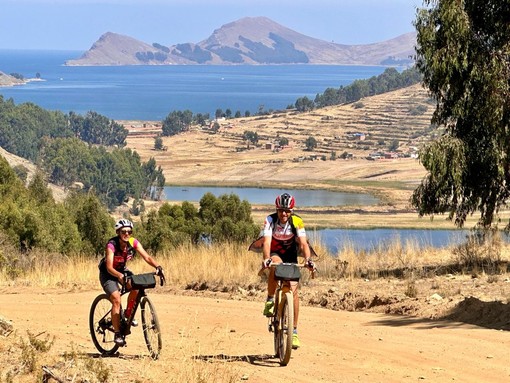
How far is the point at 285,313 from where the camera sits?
9.91 metres

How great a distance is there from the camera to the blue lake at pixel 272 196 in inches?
4443

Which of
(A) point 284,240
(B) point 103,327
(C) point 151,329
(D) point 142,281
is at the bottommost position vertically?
(B) point 103,327

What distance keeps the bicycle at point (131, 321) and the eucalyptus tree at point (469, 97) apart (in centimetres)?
990

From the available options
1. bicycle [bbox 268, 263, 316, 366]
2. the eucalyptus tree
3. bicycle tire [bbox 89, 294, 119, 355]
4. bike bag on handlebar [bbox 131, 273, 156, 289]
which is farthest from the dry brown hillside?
bike bag on handlebar [bbox 131, 273, 156, 289]

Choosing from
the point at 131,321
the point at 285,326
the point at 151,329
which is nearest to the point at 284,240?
the point at 285,326

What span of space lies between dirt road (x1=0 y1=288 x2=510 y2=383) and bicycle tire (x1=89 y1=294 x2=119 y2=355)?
16 centimetres

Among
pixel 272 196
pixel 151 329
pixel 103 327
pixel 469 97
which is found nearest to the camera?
pixel 151 329

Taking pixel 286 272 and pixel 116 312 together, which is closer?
pixel 286 272

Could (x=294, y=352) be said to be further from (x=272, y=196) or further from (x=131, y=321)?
(x=272, y=196)

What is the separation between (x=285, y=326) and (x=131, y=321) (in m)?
1.65

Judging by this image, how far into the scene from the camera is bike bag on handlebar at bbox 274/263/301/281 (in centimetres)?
984

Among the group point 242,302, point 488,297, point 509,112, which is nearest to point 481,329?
point 488,297

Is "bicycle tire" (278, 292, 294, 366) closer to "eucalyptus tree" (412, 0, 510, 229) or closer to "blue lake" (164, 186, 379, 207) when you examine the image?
"eucalyptus tree" (412, 0, 510, 229)

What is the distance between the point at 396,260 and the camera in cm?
2048
